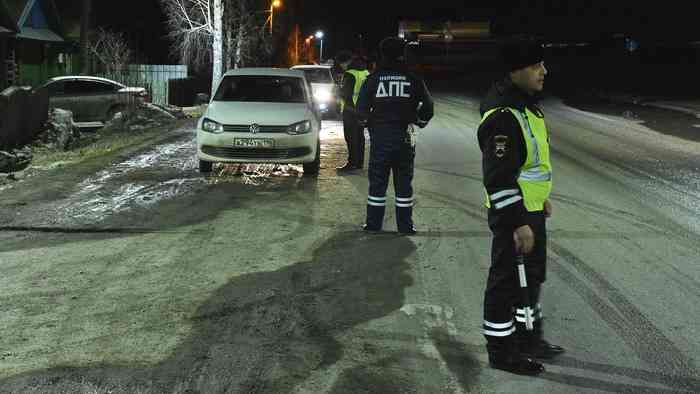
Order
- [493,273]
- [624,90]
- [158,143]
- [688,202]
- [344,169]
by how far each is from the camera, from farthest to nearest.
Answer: [624,90]
[158,143]
[344,169]
[688,202]
[493,273]

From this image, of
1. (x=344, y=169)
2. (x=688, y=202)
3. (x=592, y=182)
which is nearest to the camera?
(x=688, y=202)

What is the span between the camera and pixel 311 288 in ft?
19.5

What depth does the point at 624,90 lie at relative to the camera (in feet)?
113

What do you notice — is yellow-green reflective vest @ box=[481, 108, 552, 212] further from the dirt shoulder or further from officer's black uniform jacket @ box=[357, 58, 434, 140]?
the dirt shoulder

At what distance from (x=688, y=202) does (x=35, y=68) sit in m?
34.6

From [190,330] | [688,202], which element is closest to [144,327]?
[190,330]

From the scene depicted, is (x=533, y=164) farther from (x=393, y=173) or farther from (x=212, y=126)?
(x=212, y=126)

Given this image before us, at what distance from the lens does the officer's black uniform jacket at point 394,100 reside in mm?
7695

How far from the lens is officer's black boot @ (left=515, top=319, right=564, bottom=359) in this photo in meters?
4.51

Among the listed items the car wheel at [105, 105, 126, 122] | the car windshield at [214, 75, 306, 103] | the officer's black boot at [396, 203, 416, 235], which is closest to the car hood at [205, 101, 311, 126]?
the car windshield at [214, 75, 306, 103]

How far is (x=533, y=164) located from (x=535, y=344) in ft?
3.97

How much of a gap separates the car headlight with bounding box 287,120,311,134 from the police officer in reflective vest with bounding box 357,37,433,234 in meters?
3.66

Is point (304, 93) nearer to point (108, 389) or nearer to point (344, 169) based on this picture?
point (344, 169)

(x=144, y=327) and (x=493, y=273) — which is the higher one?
(x=493, y=273)
